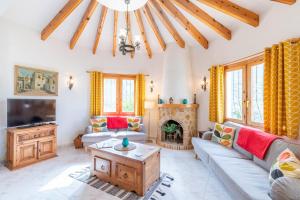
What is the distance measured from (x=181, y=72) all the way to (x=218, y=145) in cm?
236

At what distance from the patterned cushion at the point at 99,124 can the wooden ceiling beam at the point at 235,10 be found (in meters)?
3.81

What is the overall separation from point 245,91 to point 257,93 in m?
0.30

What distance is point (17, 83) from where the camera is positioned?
3.61m

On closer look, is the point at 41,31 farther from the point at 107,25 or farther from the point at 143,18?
the point at 143,18

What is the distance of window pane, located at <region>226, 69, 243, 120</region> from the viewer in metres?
3.78

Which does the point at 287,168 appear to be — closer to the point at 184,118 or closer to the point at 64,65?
the point at 184,118

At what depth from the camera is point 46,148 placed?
12.1ft

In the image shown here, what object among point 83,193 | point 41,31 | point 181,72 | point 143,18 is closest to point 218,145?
point 181,72

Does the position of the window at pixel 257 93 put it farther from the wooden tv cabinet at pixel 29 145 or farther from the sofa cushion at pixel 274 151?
the wooden tv cabinet at pixel 29 145

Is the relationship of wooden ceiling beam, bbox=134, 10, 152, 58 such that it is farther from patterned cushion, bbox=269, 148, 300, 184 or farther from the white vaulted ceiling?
patterned cushion, bbox=269, 148, 300, 184

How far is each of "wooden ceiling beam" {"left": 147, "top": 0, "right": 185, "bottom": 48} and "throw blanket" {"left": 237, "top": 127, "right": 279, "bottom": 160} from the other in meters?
2.85

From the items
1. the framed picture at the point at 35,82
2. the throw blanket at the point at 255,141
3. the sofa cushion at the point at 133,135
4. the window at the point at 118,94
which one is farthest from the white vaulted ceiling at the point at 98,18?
the sofa cushion at the point at 133,135

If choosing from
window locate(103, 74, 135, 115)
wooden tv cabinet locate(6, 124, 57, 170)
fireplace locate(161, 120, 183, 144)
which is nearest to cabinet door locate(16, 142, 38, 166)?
wooden tv cabinet locate(6, 124, 57, 170)

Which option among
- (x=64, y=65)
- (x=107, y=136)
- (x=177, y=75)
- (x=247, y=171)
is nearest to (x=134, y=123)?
(x=107, y=136)
